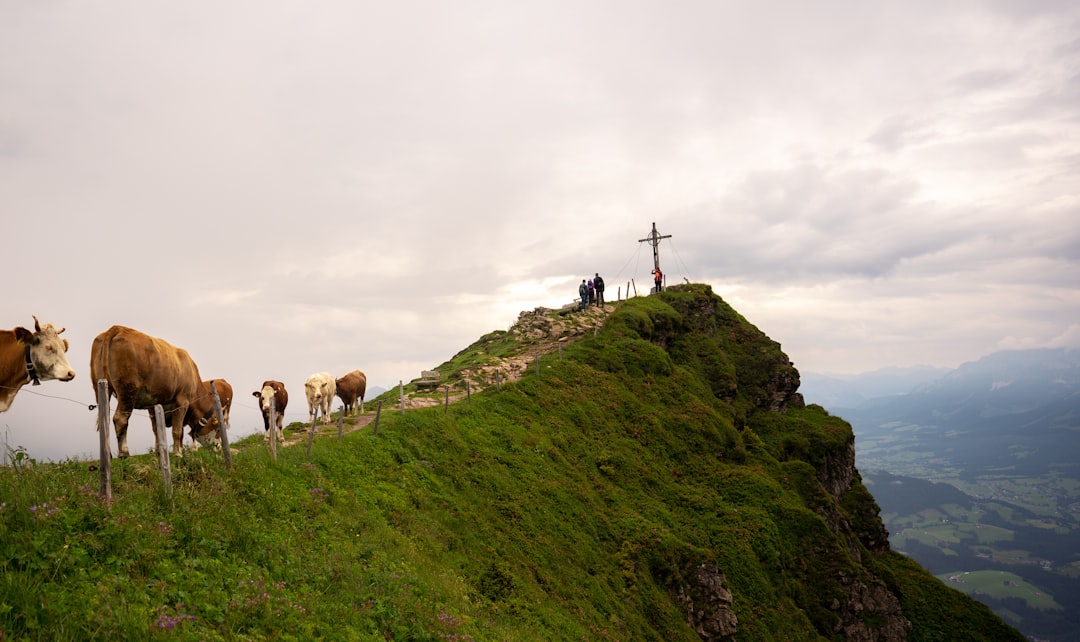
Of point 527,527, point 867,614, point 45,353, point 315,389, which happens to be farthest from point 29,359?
point 867,614

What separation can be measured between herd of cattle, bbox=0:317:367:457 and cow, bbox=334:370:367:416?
31.7 ft

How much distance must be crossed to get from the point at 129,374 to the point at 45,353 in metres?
2.39

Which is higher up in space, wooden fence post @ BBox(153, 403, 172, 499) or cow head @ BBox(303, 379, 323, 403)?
cow head @ BBox(303, 379, 323, 403)

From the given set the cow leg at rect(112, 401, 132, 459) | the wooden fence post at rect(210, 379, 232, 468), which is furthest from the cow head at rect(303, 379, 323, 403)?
the cow leg at rect(112, 401, 132, 459)

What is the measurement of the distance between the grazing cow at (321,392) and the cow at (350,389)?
922 mm

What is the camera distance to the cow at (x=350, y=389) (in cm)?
3145

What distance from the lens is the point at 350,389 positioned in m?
31.8

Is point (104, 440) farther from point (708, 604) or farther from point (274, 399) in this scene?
point (708, 604)

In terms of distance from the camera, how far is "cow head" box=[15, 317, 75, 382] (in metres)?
13.2

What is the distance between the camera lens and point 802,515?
38.4 meters

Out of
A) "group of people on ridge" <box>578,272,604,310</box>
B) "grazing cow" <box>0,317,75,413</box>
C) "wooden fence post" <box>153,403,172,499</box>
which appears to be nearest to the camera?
"grazing cow" <box>0,317,75,413</box>

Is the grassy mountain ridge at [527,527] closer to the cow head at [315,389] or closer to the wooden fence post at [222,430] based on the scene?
the wooden fence post at [222,430]

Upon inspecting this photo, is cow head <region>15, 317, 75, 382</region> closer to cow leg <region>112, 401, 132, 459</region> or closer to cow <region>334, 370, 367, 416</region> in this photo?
cow leg <region>112, 401, 132, 459</region>

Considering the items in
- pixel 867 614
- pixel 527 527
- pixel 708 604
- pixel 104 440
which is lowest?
pixel 867 614
